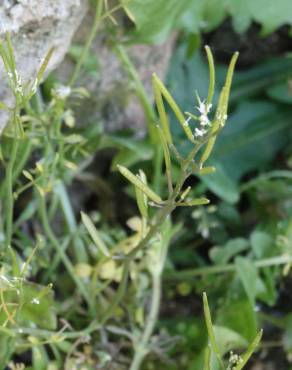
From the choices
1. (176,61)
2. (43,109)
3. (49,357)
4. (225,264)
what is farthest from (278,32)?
(49,357)

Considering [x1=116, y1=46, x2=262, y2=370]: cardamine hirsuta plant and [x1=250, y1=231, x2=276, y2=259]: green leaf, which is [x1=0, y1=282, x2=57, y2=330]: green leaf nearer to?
[x1=116, y1=46, x2=262, y2=370]: cardamine hirsuta plant

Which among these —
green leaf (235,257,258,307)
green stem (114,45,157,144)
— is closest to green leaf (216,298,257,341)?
green leaf (235,257,258,307)

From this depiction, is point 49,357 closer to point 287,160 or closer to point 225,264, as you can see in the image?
point 225,264

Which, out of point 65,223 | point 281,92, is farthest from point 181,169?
point 281,92

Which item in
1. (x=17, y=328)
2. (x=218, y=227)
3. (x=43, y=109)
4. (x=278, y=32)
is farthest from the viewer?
(x=278, y=32)

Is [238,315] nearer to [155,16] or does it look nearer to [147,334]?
[147,334]

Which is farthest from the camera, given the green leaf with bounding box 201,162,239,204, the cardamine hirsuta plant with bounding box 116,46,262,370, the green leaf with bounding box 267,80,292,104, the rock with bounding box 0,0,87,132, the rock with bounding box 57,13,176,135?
the green leaf with bounding box 267,80,292,104

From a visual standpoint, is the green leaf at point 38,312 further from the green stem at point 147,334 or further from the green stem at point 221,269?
the green stem at point 221,269

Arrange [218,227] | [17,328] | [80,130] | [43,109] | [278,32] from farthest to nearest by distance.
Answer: [278,32]
[218,227]
[80,130]
[43,109]
[17,328]
